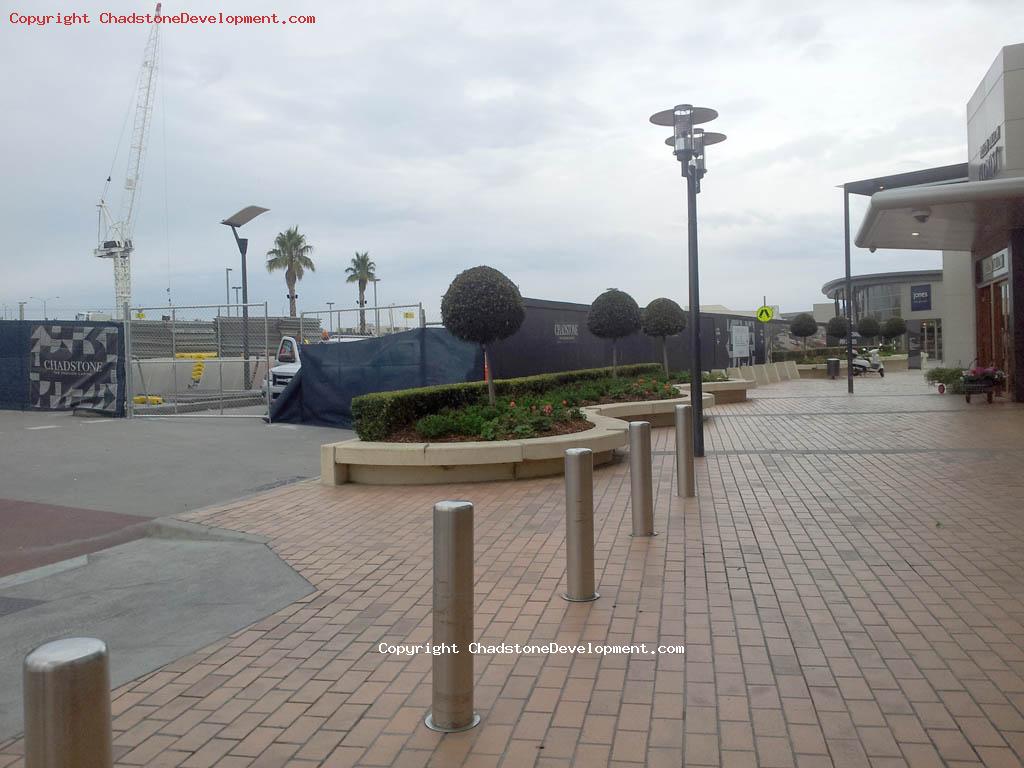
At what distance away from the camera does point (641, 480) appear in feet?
21.7

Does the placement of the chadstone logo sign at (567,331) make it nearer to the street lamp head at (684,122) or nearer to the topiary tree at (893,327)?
the street lamp head at (684,122)

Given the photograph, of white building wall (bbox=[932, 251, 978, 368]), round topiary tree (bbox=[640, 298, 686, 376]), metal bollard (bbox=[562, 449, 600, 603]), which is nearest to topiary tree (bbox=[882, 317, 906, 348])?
white building wall (bbox=[932, 251, 978, 368])

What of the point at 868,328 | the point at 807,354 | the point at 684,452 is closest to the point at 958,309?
the point at 807,354

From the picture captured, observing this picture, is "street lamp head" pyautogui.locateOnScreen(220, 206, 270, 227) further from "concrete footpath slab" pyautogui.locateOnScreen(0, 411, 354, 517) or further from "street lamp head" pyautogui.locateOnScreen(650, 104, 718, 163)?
"street lamp head" pyautogui.locateOnScreen(650, 104, 718, 163)

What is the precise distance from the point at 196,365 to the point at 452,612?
61.2 feet

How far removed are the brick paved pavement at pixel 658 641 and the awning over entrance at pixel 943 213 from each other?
7.05 metres

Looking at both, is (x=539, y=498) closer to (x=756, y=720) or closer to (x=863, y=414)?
(x=756, y=720)

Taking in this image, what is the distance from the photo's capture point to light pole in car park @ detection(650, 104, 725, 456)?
34.8 feet

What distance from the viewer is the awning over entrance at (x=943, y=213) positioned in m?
13.8

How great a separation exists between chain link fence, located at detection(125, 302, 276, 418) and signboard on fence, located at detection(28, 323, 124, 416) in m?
0.39

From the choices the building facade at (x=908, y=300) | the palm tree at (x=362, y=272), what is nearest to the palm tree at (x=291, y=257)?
the palm tree at (x=362, y=272)

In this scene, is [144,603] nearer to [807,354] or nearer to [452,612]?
[452,612]

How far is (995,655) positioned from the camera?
4.22 m

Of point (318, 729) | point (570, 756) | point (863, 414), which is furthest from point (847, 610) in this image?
point (863, 414)
